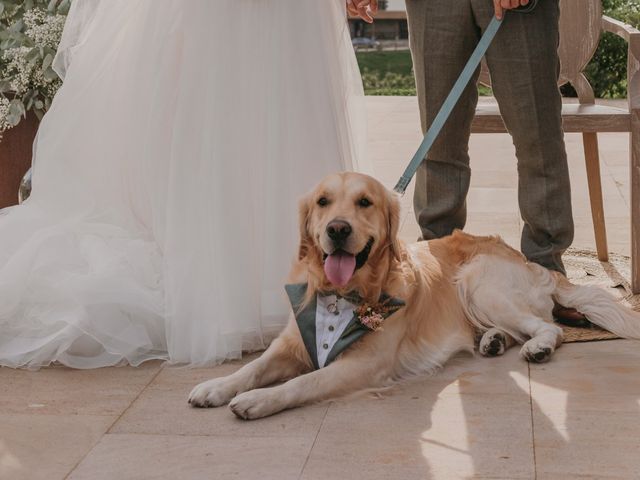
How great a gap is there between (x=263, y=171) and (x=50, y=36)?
151cm

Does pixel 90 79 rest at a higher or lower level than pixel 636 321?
higher

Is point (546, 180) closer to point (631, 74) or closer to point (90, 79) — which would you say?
point (631, 74)

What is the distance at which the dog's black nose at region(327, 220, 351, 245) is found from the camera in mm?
2980

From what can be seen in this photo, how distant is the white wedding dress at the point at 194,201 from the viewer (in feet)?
11.4

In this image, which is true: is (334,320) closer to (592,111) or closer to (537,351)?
(537,351)

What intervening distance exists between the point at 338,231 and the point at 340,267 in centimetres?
12

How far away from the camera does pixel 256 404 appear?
9.50 ft

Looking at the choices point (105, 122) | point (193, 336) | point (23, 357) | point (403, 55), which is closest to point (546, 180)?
point (193, 336)

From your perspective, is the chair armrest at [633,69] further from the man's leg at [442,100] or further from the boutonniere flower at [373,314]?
the boutonniere flower at [373,314]

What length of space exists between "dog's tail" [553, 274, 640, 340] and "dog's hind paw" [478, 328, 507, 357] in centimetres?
38

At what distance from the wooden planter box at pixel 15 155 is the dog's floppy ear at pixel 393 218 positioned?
2271mm

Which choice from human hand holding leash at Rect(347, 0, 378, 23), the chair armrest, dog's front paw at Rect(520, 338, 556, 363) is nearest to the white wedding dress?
human hand holding leash at Rect(347, 0, 378, 23)

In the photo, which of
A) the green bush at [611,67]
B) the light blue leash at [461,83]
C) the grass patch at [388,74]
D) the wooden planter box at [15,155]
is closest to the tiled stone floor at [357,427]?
the light blue leash at [461,83]

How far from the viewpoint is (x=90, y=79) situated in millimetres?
4035
